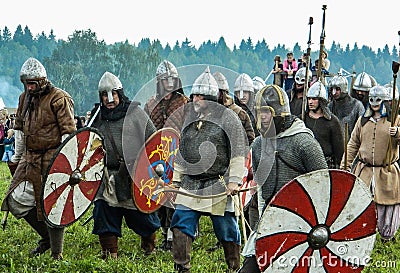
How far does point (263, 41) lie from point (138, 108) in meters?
96.8

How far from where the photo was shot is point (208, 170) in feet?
20.0

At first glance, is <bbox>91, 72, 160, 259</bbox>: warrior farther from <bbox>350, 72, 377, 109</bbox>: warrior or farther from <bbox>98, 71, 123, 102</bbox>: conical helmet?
<bbox>350, 72, 377, 109</bbox>: warrior

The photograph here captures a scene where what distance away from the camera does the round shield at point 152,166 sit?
6.99m

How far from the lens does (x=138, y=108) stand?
7082 millimetres

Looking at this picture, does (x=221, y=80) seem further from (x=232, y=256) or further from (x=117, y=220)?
(x=232, y=256)

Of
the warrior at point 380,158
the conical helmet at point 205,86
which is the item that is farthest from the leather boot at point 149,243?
the warrior at point 380,158

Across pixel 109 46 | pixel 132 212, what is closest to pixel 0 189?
pixel 132 212

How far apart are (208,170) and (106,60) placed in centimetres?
6096

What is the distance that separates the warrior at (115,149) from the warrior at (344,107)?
11.1ft

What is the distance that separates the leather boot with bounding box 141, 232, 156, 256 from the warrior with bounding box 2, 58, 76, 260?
0.94 m

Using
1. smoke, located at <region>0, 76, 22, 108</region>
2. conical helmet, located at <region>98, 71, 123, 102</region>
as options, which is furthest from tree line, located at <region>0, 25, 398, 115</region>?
conical helmet, located at <region>98, 71, 123, 102</region>

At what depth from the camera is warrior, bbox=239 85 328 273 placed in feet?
16.8

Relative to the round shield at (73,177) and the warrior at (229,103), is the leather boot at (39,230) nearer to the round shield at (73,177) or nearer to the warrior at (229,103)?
the round shield at (73,177)

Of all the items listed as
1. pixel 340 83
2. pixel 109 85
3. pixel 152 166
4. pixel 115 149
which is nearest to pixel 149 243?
pixel 152 166
